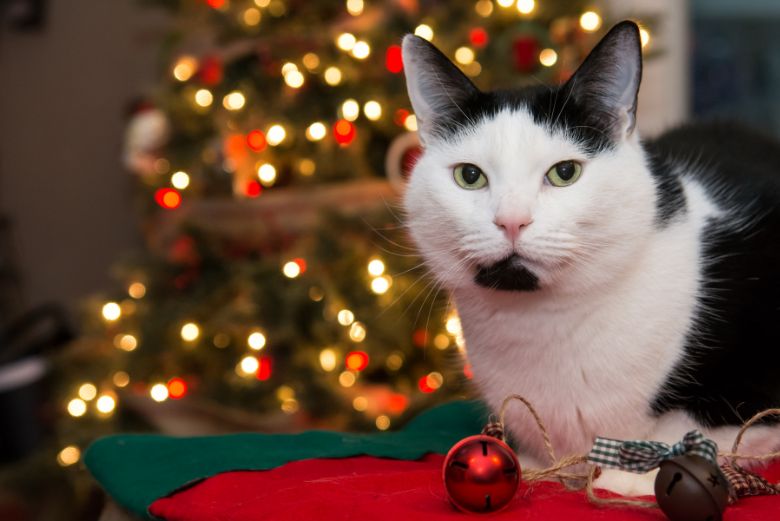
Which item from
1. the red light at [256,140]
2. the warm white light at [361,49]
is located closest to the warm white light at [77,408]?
the red light at [256,140]

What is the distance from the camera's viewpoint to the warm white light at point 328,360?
196 centimetres

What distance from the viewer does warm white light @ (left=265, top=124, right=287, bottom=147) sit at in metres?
2.06

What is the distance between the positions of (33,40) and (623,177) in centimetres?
387

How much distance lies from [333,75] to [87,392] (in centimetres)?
112

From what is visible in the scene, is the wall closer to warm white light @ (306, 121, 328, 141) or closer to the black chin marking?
warm white light @ (306, 121, 328, 141)

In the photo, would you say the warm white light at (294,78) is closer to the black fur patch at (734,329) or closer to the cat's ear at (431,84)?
the cat's ear at (431,84)

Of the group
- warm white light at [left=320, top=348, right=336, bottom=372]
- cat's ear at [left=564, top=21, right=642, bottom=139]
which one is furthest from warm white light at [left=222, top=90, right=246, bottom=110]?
cat's ear at [left=564, top=21, right=642, bottom=139]

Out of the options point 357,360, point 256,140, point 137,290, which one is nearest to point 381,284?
point 357,360

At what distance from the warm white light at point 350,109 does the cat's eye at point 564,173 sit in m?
1.22

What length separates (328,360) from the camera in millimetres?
1969

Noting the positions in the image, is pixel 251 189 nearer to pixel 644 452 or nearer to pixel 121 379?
pixel 121 379

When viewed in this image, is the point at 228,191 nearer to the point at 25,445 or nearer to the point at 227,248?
the point at 227,248

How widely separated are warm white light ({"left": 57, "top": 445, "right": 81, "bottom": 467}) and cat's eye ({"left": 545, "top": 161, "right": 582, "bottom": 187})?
1723mm

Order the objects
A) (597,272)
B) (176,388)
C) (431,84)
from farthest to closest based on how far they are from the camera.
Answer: (176,388), (431,84), (597,272)
